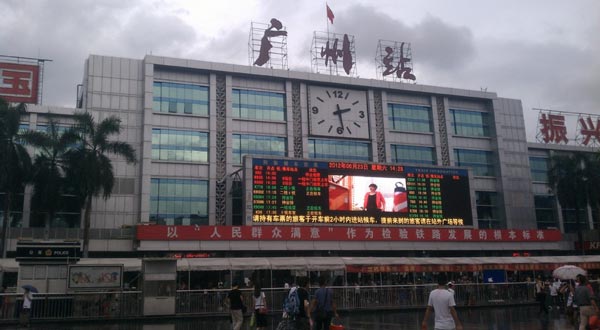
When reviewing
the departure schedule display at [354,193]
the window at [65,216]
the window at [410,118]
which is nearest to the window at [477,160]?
the window at [410,118]

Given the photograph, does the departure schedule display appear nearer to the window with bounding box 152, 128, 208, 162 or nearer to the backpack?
the window with bounding box 152, 128, 208, 162

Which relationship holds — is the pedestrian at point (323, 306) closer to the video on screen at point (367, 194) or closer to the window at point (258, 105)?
the video on screen at point (367, 194)

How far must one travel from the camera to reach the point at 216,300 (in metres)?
28.2

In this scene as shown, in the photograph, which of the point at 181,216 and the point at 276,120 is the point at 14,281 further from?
the point at 276,120

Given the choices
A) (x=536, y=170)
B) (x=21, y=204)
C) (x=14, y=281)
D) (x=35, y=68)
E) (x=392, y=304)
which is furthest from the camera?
(x=536, y=170)

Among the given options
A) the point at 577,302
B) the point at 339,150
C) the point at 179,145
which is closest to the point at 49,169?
the point at 179,145

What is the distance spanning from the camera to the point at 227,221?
1700 inches

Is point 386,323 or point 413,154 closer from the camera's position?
point 386,323

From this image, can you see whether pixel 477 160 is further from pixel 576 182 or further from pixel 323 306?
pixel 323 306

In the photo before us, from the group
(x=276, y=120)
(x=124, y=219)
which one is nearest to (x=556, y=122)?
(x=276, y=120)

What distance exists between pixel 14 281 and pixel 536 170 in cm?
4624

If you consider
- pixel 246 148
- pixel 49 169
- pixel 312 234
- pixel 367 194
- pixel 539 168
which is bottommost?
pixel 312 234

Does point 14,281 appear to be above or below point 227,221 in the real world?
below

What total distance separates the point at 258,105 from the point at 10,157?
725 inches
